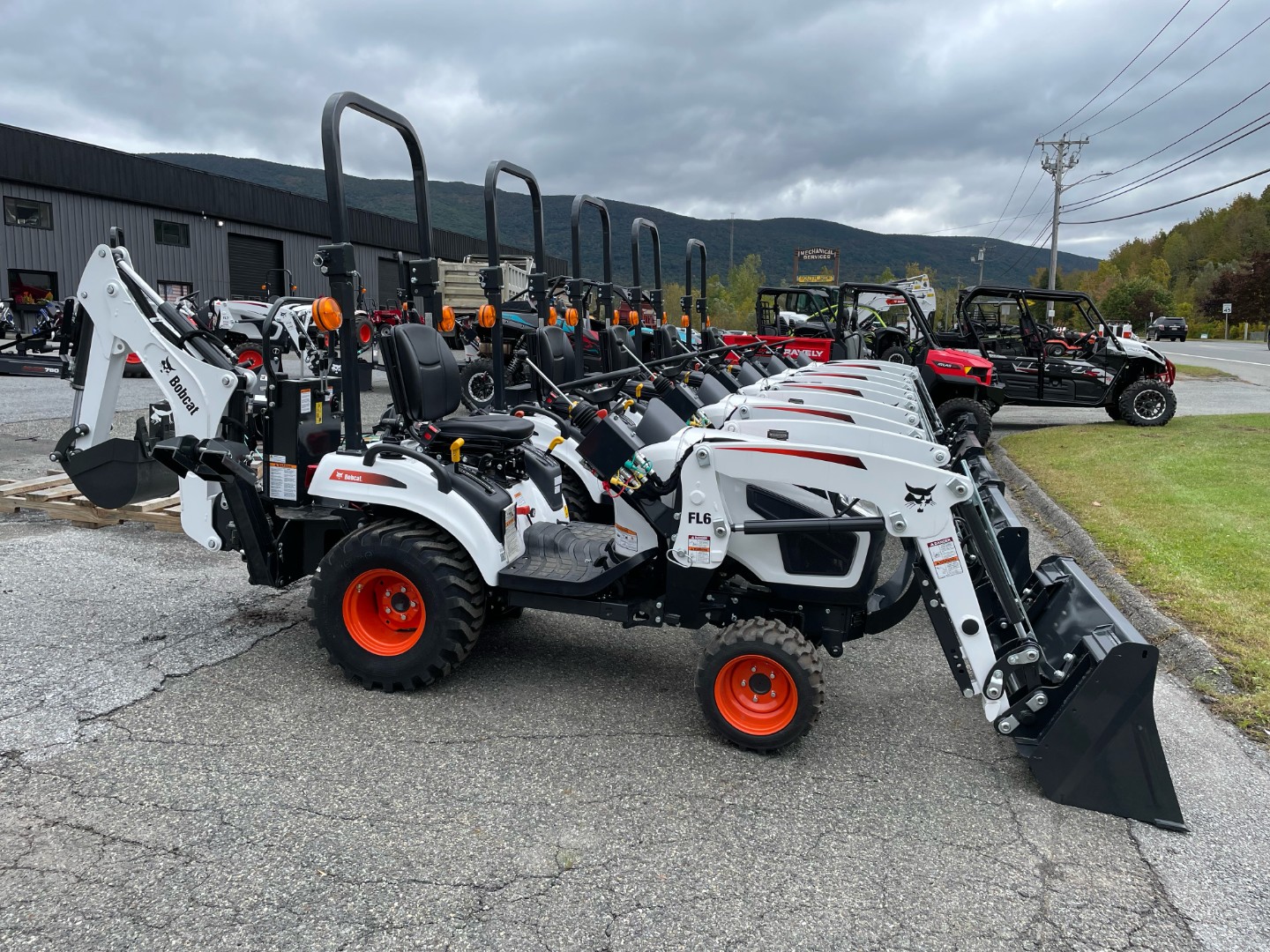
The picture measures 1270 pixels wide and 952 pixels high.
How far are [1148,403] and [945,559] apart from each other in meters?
11.5

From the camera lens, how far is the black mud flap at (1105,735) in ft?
10.2

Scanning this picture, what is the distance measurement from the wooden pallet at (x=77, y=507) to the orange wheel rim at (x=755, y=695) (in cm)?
464

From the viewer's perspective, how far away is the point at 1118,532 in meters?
6.75

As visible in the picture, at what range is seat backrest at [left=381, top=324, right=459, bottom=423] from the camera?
173 inches

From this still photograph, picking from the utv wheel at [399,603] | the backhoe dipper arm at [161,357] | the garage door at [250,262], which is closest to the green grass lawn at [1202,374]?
the utv wheel at [399,603]

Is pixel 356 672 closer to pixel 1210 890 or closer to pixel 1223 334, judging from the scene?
pixel 1210 890

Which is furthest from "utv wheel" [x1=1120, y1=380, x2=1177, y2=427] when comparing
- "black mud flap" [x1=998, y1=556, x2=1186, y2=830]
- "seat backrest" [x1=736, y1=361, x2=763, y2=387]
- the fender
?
the fender

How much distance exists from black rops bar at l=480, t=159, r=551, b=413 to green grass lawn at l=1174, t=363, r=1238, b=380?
22365 millimetres

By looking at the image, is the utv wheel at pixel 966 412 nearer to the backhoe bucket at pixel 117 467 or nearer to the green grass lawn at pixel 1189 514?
the green grass lawn at pixel 1189 514

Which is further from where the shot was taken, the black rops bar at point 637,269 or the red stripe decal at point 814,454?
the black rops bar at point 637,269

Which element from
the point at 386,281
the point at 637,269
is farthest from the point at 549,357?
the point at 386,281

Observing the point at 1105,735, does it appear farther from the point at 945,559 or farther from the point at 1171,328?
the point at 1171,328

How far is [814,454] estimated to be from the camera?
346 cm

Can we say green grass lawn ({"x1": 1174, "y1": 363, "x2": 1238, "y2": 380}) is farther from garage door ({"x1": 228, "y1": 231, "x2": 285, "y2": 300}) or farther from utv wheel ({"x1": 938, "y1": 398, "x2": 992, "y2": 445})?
garage door ({"x1": 228, "y1": 231, "x2": 285, "y2": 300})
